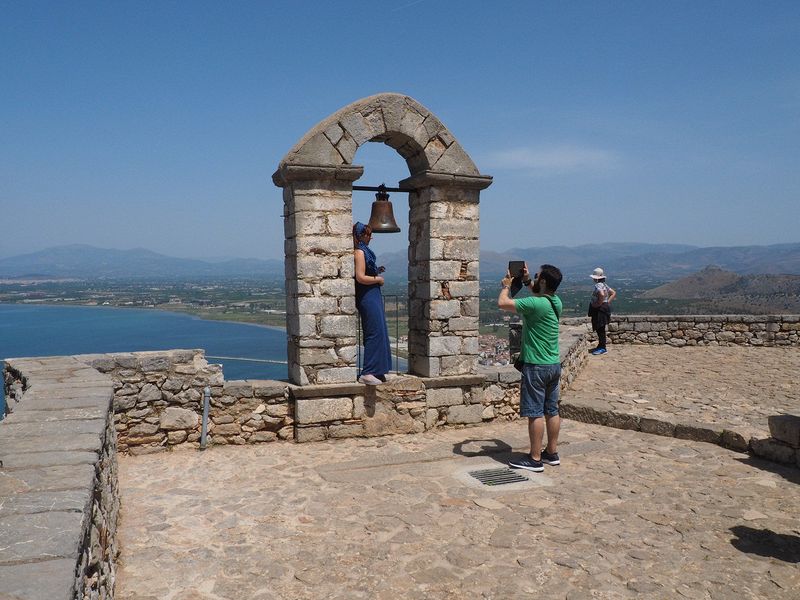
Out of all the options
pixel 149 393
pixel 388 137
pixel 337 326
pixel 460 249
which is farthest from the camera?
pixel 460 249

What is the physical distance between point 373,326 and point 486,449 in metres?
1.85

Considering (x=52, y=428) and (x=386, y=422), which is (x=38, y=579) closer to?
(x=52, y=428)

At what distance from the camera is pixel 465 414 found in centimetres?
732

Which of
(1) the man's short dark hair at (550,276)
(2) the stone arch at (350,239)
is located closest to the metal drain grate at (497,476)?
(2) the stone arch at (350,239)

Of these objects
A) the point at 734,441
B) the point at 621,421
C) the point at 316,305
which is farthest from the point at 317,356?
the point at 734,441

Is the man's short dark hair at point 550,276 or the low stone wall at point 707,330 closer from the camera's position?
the man's short dark hair at point 550,276

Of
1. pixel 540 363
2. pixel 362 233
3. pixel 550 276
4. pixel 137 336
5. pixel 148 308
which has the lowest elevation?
pixel 137 336

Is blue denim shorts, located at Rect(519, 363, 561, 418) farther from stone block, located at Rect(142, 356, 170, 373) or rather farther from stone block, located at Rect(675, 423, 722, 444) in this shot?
stone block, located at Rect(142, 356, 170, 373)

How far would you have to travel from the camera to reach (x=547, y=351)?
5.81 meters

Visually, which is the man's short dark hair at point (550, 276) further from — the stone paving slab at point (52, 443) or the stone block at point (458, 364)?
the stone paving slab at point (52, 443)

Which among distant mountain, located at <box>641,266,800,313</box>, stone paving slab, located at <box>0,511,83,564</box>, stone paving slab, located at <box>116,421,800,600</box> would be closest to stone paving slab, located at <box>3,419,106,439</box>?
stone paving slab, located at <box>116,421,800,600</box>

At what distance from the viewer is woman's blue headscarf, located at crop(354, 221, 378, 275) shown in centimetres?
685

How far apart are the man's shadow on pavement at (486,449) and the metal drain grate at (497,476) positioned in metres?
0.25

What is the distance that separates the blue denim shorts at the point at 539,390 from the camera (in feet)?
19.0
